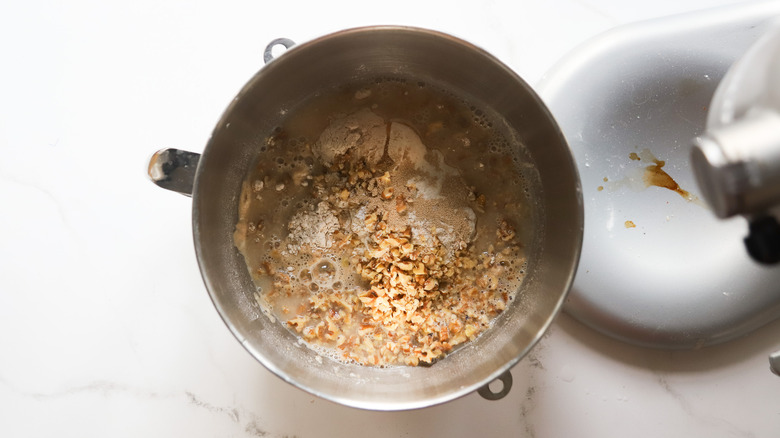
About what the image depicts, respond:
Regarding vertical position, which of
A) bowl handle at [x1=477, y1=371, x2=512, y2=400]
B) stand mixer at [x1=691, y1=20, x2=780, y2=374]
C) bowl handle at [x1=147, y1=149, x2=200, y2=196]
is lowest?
bowl handle at [x1=477, y1=371, x2=512, y2=400]

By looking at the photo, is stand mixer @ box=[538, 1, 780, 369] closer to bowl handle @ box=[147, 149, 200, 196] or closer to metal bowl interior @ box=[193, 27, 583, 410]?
metal bowl interior @ box=[193, 27, 583, 410]

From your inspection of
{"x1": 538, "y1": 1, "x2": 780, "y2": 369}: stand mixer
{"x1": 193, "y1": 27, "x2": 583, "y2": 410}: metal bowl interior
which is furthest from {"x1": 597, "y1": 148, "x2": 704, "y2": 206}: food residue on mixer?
{"x1": 193, "y1": 27, "x2": 583, "y2": 410}: metal bowl interior

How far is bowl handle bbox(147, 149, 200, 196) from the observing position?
0.73 metres

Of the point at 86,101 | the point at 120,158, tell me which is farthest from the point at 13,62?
the point at 120,158

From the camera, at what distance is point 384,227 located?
92 cm

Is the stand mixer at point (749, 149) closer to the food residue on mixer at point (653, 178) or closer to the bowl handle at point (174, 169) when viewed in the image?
the food residue on mixer at point (653, 178)

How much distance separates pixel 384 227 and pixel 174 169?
13.8 inches

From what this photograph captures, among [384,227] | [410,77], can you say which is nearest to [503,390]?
[384,227]

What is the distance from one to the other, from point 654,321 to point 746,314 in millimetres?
148

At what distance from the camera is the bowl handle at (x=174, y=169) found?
729mm

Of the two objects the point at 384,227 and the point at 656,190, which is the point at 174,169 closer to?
the point at 384,227

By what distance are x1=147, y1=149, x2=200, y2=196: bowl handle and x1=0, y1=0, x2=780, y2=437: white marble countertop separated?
207 mm

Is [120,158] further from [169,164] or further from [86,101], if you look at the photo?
[169,164]

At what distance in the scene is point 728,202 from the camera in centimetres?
46
